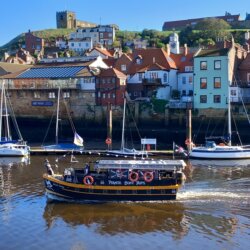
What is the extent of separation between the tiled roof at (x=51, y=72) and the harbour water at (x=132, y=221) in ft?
127

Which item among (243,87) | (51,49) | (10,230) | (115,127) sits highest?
(51,49)

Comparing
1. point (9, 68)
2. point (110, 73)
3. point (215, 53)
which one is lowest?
point (110, 73)

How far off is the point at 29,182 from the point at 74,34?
347 ft

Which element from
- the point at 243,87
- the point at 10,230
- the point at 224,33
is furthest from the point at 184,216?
the point at 224,33

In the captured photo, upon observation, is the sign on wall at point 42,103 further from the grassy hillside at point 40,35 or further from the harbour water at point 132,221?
the grassy hillside at point 40,35

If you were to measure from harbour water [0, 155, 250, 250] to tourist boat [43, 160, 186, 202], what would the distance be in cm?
61

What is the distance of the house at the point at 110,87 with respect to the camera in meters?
65.6

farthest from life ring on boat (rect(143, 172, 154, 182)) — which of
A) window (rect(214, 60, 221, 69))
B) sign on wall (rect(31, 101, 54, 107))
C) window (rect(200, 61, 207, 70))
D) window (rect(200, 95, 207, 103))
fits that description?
sign on wall (rect(31, 101, 54, 107))

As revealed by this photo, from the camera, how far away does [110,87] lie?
217ft

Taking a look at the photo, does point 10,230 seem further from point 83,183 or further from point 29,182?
point 29,182

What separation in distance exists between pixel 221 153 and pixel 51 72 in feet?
117

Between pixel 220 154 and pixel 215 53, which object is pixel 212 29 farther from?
pixel 220 154

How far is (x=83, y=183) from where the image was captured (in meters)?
28.5

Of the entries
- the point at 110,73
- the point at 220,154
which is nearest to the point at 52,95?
the point at 110,73
